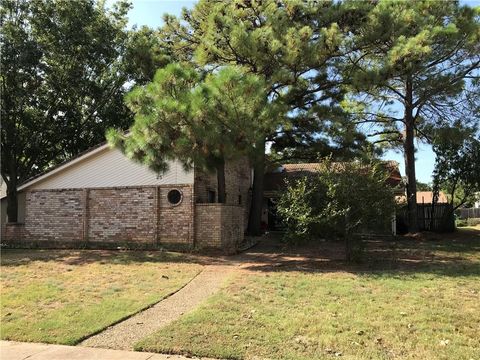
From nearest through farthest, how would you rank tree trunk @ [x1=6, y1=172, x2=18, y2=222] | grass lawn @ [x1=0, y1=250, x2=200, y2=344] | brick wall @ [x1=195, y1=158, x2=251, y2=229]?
grass lawn @ [x1=0, y1=250, x2=200, y2=344], brick wall @ [x1=195, y1=158, x2=251, y2=229], tree trunk @ [x1=6, y1=172, x2=18, y2=222]

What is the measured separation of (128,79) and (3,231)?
9156 millimetres

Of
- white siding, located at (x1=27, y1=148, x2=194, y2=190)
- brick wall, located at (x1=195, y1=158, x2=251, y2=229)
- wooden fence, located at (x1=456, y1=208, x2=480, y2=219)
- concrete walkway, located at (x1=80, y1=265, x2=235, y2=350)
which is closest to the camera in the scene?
concrete walkway, located at (x1=80, y1=265, x2=235, y2=350)

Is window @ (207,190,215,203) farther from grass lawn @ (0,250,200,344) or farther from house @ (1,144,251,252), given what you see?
grass lawn @ (0,250,200,344)

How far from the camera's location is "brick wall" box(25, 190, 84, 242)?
17734mm

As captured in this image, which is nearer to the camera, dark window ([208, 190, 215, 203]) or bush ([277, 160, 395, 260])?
bush ([277, 160, 395, 260])

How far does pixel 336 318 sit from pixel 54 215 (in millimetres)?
13938

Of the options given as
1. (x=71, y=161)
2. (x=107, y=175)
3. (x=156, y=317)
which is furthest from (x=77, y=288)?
(x=71, y=161)

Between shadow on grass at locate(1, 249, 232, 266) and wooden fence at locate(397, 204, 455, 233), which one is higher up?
wooden fence at locate(397, 204, 455, 233)

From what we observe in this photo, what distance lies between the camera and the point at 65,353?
5.95 metres

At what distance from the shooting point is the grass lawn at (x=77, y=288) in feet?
23.3

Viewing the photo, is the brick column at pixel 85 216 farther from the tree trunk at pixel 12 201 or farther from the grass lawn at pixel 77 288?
the tree trunk at pixel 12 201

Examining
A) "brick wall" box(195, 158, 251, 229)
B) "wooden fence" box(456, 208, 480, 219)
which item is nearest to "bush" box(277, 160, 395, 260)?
"brick wall" box(195, 158, 251, 229)

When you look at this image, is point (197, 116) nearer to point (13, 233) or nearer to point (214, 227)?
point (214, 227)

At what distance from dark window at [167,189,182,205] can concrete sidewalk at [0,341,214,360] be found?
33.8ft
